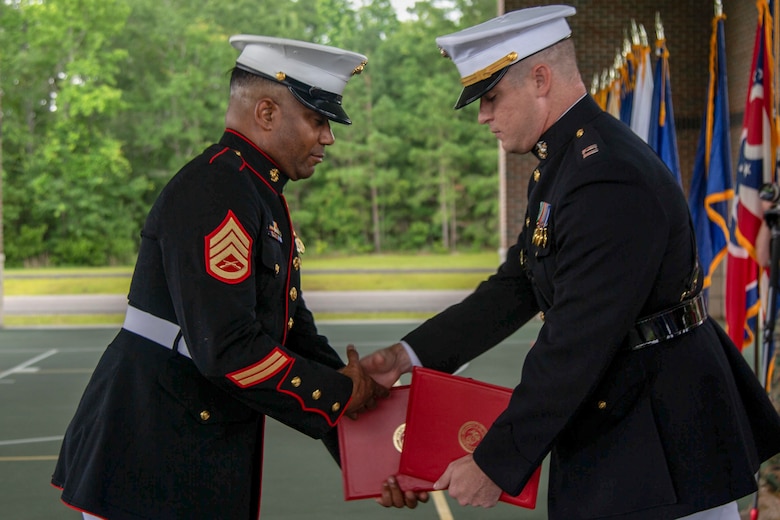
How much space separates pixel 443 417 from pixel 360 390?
26 centimetres

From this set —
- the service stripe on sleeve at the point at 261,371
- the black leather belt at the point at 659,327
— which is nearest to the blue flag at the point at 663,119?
the black leather belt at the point at 659,327

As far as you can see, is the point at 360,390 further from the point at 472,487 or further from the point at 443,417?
the point at 472,487

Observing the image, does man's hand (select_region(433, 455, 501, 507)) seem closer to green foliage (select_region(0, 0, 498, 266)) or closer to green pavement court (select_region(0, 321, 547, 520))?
green pavement court (select_region(0, 321, 547, 520))

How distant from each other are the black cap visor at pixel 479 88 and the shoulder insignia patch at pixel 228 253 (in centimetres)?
57

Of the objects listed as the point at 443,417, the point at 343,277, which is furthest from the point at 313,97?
the point at 343,277

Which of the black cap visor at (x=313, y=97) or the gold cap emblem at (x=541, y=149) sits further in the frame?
the black cap visor at (x=313, y=97)

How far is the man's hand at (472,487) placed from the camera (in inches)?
75.8

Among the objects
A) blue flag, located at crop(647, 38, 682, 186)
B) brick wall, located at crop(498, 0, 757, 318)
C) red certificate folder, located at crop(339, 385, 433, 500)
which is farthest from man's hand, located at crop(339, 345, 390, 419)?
brick wall, located at crop(498, 0, 757, 318)

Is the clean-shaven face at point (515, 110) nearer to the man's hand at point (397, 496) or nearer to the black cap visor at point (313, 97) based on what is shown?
the black cap visor at point (313, 97)

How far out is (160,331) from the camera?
85.7 inches

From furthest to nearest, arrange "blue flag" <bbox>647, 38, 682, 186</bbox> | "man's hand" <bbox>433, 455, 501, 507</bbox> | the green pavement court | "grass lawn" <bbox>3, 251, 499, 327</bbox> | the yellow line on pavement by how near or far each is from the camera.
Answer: "grass lawn" <bbox>3, 251, 499, 327</bbox>, "blue flag" <bbox>647, 38, 682, 186</bbox>, the yellow line on pavement, the green pavement court, "man's hand" <bbox>433, 455, 501, 507</bbox>

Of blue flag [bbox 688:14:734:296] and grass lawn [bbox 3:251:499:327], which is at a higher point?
blue flag [bbox 688:14:734:296]

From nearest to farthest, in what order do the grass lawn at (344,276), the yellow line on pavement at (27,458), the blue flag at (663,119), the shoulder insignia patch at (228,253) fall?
the shoulder insignia patch at (228,253) < the yellow line on pavement at (27,458) < the blue flag at (663,119) < the grass lawn at (344,276)

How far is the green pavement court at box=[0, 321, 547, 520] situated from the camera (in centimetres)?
488
